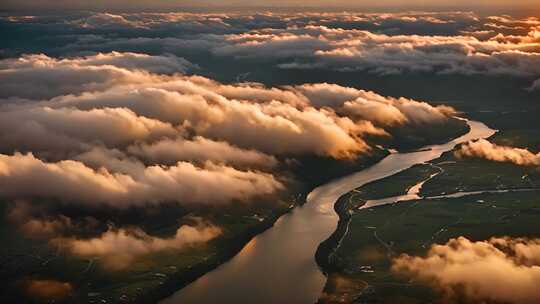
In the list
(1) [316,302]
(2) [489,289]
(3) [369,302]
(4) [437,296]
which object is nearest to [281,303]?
(1) [316,302]

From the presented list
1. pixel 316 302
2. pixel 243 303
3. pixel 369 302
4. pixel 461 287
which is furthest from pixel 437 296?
pixel 243 303

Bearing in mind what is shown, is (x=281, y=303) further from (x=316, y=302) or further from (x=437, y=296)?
(x=437, y=296)

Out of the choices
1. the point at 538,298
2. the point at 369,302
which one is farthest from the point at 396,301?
the point at 538,298

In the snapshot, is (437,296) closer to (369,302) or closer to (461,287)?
(461,287)

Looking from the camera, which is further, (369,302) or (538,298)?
(369,302)

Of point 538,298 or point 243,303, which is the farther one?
point 243,303

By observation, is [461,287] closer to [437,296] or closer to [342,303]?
[437,296]
